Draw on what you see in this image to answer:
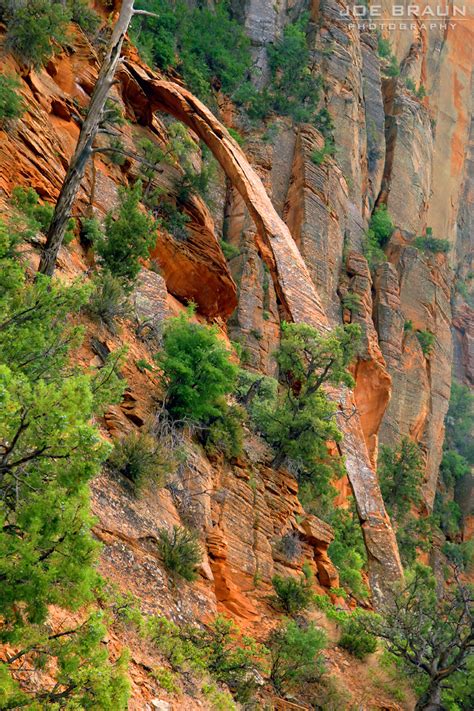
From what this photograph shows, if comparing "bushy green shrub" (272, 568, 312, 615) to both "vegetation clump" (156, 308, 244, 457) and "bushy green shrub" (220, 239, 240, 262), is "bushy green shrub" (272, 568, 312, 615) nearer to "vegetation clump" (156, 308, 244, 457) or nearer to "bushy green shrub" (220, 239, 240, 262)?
"vegetation clump" (156, 308, 244, 457)

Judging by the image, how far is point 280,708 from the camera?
892 cm

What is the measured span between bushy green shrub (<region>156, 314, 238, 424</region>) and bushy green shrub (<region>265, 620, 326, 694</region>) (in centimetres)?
397

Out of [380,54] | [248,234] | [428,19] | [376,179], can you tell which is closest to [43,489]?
[248,234]

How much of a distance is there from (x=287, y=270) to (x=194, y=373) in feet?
24.3

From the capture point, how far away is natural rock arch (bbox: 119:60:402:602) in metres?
16.7

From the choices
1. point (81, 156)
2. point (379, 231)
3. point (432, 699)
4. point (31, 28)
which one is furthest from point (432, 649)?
point (379, 231)

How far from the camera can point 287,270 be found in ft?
61.1

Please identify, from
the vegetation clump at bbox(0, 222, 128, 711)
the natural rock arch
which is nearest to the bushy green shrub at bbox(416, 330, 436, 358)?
the natural rock arch

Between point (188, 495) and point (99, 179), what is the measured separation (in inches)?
354

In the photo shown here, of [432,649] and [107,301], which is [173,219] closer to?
[107,301]

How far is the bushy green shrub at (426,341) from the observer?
3475 centimetres

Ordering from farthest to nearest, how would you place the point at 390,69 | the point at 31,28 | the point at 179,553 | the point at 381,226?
the point at 390,69
the point at 381,226
the point at 31,28
the point at 179,553

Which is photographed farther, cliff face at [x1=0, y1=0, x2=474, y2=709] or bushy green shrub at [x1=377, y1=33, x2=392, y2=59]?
bushy green shrub at [x1=377, y1=33, x2=392, y2=59]

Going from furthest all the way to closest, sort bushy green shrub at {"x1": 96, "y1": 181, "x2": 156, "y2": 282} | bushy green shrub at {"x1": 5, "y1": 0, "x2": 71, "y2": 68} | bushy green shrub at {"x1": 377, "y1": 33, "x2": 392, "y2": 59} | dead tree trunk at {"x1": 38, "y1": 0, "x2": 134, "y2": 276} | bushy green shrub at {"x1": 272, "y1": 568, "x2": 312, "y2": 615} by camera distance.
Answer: bushy green shrub at {"x1": 377, "y1": 33, "x2": 392, "y2": 59}
bushy green shrub at {"x1": 5, "y1": 0, "x2": 71, "y2": 68}
bushy green shrub at {"x1": 96, "y1": 181, "x2": 156, "y2": 282}
bushy green shrub at {"x1": 272, "y1": 568, "x2": 312, "y2": 615}
dead tree trunk at {"x1": 38, "y1": 0, "x2": 134, "y2": 276}
